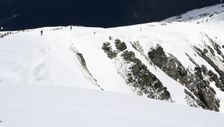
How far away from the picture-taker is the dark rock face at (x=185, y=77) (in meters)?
76.9

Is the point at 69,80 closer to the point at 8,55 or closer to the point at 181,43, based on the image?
the point at 8,55

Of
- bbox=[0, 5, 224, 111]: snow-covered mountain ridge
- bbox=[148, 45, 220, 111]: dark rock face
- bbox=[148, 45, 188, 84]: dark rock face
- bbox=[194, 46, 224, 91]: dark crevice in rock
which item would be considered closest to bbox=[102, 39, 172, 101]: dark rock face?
bbox=[0, 5, 224, 111]: snow-covered mountain ridge

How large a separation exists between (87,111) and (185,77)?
68378 mm

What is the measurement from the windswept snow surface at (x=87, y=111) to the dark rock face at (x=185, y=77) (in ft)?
199

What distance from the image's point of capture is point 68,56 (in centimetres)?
5053

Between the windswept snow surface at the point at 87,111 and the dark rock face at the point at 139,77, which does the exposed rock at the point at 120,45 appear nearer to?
the dark rock face at the point at 139,77

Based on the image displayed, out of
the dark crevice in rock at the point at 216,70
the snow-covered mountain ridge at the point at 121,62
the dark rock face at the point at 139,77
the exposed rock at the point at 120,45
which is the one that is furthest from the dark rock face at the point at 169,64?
the dark crevice in rock at the point at 216,70

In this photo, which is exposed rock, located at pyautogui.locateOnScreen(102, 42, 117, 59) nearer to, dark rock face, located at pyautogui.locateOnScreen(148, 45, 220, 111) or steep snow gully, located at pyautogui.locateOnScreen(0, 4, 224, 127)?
steep snow gully, located at pyautogui.locateOnScreen(0, 4, 224, 127)

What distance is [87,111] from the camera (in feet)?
41.9

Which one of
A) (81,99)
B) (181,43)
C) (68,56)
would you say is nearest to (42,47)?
(68,56)

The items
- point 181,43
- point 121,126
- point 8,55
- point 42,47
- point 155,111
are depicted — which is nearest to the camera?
point 121,126

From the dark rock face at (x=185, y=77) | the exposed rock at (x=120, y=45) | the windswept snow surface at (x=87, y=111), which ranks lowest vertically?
the dark rock face at (x=185, y=77)

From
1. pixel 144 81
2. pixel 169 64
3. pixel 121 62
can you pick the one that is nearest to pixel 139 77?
pixel 144 81

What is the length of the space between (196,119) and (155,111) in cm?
116
